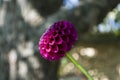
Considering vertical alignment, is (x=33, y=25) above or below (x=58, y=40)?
above

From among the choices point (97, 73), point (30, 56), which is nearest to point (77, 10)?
point (30, 56)

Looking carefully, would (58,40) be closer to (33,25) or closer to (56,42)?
(56,42)

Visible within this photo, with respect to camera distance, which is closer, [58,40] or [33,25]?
[58,40]

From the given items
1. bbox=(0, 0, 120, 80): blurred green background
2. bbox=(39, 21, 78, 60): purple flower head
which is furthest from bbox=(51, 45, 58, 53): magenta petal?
bbox=(0, 0, 120, 80): blurred green background

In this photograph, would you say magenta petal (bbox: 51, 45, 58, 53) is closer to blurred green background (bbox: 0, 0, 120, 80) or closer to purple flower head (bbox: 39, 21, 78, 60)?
purple flower head (bbox: 39, 21, 78, 60)

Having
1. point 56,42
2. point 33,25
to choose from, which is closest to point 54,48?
point 56,42

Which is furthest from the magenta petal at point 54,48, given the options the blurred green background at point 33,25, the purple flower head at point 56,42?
the blurred green background at point 33,25

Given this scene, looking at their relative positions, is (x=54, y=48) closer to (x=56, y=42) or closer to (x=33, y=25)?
(x=56, y=42)

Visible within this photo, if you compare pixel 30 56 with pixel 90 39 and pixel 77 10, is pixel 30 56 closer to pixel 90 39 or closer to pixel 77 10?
pixel 77 10

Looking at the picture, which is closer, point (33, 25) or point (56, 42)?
point (56, 42)
